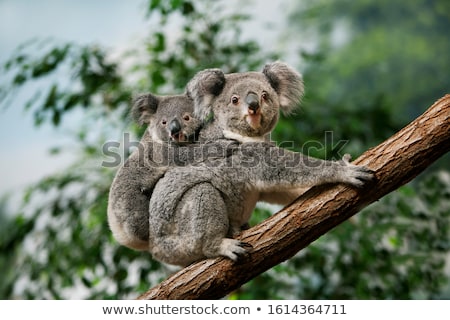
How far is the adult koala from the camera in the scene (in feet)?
8.47

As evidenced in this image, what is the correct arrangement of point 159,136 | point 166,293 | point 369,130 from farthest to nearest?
point 369,130
point 159,136
point 166,293

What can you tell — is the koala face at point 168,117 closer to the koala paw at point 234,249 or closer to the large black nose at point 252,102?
the large black nose at point 252,102

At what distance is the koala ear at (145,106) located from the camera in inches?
118

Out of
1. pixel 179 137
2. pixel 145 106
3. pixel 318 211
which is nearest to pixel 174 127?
pixel 179 137

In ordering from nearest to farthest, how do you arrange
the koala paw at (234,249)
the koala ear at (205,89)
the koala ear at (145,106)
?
the koala paw at (234,249)
the koala ear at (205,89)
the koala ear at (145,106)

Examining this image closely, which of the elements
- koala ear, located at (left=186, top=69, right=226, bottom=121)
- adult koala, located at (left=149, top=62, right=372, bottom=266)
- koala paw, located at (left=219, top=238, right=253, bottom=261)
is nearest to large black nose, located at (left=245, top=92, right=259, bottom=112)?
adult koala, located at (left=149, top=62, right=372, bottom=266)

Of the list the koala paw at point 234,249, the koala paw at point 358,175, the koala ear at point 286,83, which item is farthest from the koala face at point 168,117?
the koala paw at point 358,175

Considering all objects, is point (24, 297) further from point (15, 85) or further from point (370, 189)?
point (370, 189)

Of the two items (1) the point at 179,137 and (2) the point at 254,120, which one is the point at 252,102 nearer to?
(2) the point at 254,120

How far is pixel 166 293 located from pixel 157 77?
189 centimetres

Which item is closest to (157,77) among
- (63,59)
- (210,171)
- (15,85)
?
(63,59)

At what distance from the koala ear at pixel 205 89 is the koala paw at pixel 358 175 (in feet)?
2.60

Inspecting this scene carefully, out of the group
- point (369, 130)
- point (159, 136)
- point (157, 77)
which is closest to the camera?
point (159, 136)

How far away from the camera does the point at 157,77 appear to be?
397cm
